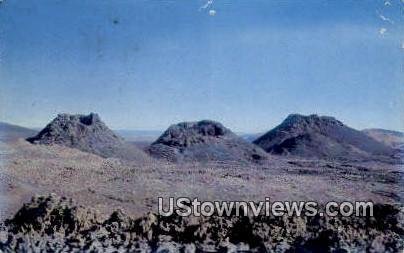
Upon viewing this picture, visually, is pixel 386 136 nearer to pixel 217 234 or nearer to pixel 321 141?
pixel 321 141

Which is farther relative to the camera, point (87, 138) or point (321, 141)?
point (321, 141)

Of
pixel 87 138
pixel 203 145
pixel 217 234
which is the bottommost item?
pixel 217 234

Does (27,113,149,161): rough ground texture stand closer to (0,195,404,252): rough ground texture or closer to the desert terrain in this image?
the desert terrain

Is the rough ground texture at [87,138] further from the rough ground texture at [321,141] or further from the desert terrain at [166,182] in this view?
the rough ground texture at [321,141]

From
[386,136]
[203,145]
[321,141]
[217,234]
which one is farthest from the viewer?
[386,136]

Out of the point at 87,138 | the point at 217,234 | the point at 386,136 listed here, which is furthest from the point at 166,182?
the point at 386,136

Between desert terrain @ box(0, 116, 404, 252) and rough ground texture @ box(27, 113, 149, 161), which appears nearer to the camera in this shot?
desert terrain @ box(0, 116, 404, 252)

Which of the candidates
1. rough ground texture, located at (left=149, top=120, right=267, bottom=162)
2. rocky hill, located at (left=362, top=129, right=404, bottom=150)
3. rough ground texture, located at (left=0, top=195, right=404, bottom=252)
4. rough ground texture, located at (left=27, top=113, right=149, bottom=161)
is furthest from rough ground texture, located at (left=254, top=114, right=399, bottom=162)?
rough ground texture, located at (left=0, top=195, right=404, bottom=252)
